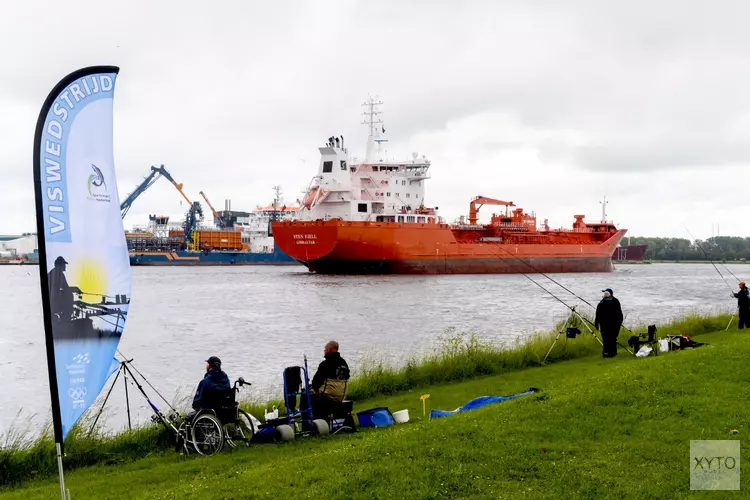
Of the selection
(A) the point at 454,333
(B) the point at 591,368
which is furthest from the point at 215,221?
(B) the point at 591,368

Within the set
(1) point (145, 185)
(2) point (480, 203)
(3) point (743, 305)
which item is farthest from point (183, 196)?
(3) point (743, 305)

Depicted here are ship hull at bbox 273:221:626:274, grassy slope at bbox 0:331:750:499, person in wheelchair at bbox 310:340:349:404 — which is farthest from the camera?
ship hull at bbox 273:221:626:274

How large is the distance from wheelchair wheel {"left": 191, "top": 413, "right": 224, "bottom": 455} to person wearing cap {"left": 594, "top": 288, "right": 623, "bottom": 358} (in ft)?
24.4

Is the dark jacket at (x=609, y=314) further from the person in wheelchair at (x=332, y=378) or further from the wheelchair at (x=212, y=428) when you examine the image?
the wheelchair at (x=212, y=428)

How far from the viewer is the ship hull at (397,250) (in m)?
45.0

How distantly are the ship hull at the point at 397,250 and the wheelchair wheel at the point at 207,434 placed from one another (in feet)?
110

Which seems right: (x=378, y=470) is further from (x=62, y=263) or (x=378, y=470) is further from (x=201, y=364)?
(x=201, y=364)

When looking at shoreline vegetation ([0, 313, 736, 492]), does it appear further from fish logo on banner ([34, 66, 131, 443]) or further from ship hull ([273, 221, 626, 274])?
ship hull ([273, 221, 626, 274])

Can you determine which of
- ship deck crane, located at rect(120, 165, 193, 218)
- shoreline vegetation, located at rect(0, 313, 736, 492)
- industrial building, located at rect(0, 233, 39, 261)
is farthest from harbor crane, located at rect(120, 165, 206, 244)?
shoreline vegetation, located at rect(0, 313, 736, 492)

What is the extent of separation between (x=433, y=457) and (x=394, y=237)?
41.8m

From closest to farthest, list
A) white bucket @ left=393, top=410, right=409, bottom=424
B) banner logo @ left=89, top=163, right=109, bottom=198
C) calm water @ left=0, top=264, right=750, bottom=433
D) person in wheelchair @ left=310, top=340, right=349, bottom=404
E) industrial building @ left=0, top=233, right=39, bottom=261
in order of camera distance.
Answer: banner logo @ left=89, top=163, right=109, bottom=198 < person in wheelchair @ left=310, top=340, right=349, bottom=404 < white bucket @ left=393, top=410, right=409, bottom=424 < calm water @ left=0, top=264, right=750, bottom=433 < industrial building @ left=0, top=233, right=39, bottom=261

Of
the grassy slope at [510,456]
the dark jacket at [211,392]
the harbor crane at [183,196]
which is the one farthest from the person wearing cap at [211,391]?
the harbor crane at [183,196]

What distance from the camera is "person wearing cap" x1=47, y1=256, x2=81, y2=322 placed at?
4949 mm

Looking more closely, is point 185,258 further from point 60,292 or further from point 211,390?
point 60,292
